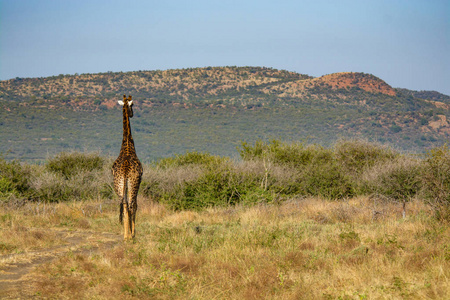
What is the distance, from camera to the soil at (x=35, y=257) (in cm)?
737

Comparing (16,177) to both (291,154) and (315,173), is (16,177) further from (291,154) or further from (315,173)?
(291,154)

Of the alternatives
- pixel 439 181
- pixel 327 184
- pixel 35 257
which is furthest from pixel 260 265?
pixel 327 184

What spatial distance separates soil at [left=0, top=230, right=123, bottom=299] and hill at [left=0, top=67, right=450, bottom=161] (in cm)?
4713

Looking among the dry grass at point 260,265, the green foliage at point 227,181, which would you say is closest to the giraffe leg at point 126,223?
the dry grass at point 260,265

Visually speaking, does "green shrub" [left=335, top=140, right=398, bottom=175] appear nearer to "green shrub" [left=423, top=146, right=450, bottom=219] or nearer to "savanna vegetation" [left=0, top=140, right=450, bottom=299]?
"savanna vegetation" [left=0, top=140, right=450, bottom=299]

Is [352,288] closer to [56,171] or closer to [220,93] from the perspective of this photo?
[56,171]

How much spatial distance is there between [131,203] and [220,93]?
295 feet

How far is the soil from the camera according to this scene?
7369 mm

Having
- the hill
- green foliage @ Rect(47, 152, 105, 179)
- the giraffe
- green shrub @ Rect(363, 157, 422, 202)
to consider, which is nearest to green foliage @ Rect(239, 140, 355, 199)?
green shrub @ Rect(363, 157, 422, 202)

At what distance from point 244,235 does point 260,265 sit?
216 cm

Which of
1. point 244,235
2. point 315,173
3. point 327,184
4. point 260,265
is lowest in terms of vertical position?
point 327,184

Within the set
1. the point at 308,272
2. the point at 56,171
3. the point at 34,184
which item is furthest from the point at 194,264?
the point at 56,171

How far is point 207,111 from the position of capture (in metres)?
86.3

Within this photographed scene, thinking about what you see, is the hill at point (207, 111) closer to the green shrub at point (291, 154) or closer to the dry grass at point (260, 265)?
the green shrub at point (291, 154)
